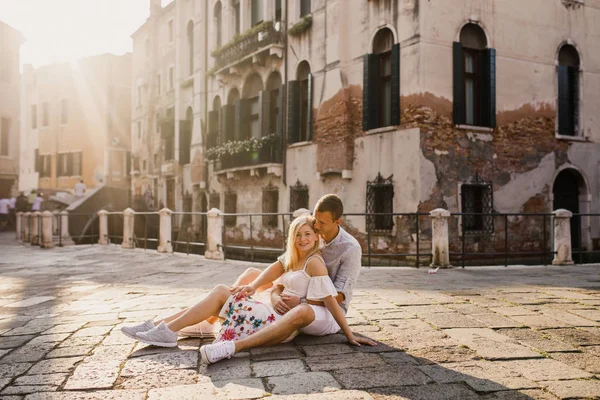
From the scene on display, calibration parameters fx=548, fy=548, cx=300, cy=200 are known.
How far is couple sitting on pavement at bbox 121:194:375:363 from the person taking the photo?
4.05 metres

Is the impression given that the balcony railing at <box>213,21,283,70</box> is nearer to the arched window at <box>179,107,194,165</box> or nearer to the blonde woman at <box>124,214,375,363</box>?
the arched window at <box>179,107,194,165</box>

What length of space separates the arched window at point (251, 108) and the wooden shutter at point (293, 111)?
92.4 inches

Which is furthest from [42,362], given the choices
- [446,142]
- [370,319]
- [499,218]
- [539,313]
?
[499,218]

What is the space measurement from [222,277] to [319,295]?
530 centimetres

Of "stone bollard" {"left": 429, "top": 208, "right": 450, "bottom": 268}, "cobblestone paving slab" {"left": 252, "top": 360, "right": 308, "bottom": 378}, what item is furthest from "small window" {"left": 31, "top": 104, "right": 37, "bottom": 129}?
"cobblestone paving slab" {"left": 252, "top": 360, "right": 308, "bottom": 378}

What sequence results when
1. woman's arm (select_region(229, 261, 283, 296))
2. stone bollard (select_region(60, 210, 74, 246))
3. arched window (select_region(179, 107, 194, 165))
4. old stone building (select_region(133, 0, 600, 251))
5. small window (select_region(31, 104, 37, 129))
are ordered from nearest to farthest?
1. woman's arm (select_region(229, 261, 283, 296))
2. old stone building (select_region(133, 0, 600, 251))
3. stone bollard (select_region(60, 210, 74, 246))
4. arched window (select_region(179, 107, 194, 165))
5. small window (select_region(31, 104, 37, 129))

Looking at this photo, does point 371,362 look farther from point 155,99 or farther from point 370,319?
point 155,99

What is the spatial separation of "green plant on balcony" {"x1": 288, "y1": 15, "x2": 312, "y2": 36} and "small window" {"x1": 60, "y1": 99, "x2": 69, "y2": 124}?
2330 centimetres

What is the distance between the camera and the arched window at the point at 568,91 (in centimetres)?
1448

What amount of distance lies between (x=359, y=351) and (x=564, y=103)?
12941mm

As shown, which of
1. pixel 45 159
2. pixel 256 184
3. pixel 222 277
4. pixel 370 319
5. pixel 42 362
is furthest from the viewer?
pixel 45 159

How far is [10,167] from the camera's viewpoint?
102 feet

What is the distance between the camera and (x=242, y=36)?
58.4 ft

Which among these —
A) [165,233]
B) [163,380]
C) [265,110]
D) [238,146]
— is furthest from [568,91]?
[163,380]
